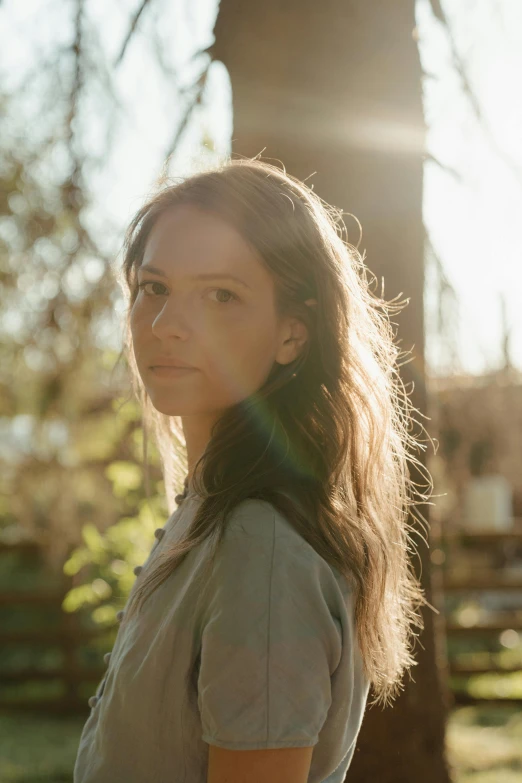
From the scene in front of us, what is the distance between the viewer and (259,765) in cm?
116

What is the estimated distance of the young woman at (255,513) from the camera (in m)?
1.17

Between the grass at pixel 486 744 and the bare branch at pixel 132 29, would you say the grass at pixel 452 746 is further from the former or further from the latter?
the bare branch at pixel 132 29

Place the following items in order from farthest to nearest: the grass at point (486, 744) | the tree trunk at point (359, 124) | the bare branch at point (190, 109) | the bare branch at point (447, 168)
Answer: the grass at point (486, 744) → the bare branch at point (190, 109) → the bare branch at point (447, 168) → the tree trunk at point (359, 124)

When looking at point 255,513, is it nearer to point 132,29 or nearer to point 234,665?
point 234,665

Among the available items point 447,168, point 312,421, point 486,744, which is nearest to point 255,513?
point 312,421

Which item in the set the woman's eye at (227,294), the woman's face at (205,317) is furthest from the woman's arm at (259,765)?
A: the woman's eye at (227,294)

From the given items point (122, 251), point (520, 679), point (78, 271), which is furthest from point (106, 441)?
point (520, 679)

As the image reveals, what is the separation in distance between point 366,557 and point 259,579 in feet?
1.04

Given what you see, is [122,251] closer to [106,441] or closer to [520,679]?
[106,441]

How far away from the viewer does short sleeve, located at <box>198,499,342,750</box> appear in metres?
1.15

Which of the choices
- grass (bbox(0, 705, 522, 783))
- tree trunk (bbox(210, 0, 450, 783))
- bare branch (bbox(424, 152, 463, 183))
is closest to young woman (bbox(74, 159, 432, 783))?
tree trunk (bbox(210, 0, 450, 783))

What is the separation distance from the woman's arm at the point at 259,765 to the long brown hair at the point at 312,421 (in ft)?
0.93

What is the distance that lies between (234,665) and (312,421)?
527 mm

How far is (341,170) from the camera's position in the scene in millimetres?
2408
